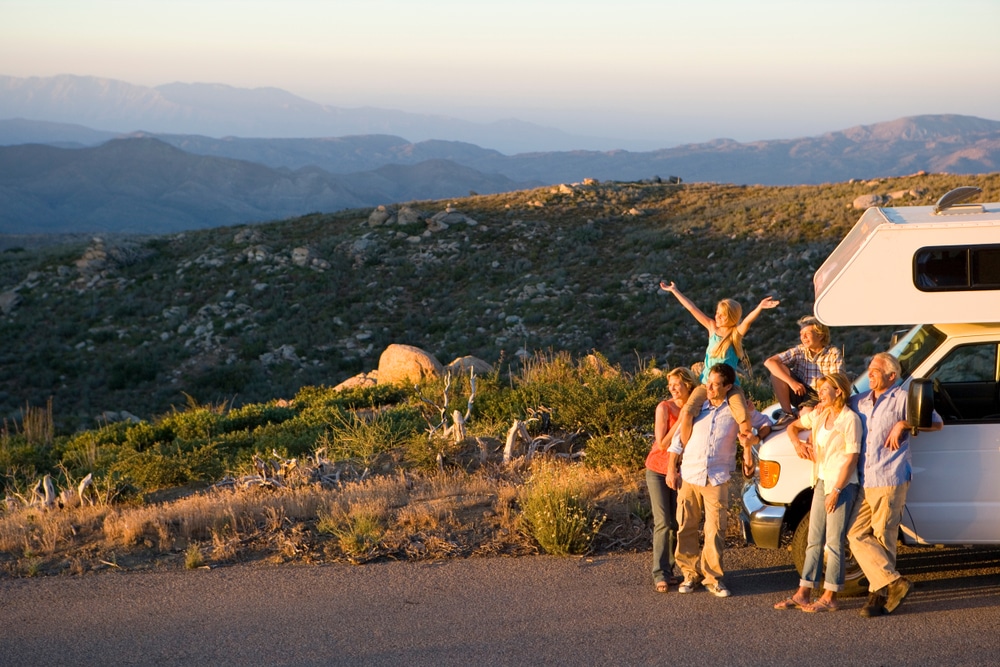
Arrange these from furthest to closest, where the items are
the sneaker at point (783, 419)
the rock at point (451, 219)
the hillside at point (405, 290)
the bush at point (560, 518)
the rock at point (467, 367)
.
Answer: the rock at point (451, 219), the hillside at point (405, 290), the rock at point (467, 367), the bush at point (560, 518), the sneaker at point (783, 419)

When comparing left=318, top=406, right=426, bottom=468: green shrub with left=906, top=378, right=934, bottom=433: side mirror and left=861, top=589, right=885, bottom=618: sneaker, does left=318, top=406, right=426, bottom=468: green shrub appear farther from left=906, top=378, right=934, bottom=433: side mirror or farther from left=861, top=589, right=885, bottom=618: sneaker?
left=906, top=378, right=934, bottom=433: side mirror

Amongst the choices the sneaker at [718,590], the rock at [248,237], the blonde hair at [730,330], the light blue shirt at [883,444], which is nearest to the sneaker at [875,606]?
the light blue shirt at [883,444]

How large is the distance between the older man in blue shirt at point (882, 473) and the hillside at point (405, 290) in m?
16.1

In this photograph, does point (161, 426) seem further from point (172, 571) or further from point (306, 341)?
point (306, 341)

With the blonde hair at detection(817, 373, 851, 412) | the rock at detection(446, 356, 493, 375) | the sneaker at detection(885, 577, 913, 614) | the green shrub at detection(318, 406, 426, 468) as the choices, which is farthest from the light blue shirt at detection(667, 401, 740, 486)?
the rock at detection(446, 356, 493, 375)

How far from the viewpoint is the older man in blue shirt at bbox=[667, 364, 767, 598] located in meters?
6.15

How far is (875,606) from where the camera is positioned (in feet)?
19.4

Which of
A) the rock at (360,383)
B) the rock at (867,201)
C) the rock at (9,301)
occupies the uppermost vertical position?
the rock at (867,201)

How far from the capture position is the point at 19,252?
151ft

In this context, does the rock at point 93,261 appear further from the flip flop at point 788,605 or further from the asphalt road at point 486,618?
the flip flop at point 788,605

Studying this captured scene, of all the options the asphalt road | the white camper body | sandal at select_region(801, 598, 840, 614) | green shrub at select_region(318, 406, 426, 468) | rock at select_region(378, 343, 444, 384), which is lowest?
rock at select_region(378, 343, 444, 384)

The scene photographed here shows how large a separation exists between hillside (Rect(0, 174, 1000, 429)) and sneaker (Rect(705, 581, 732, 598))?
16.1m

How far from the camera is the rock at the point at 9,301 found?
114 ft

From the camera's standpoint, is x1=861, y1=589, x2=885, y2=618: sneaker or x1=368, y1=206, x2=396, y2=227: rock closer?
x1=861, y1=589, x2=885, y2=618: sneaker
